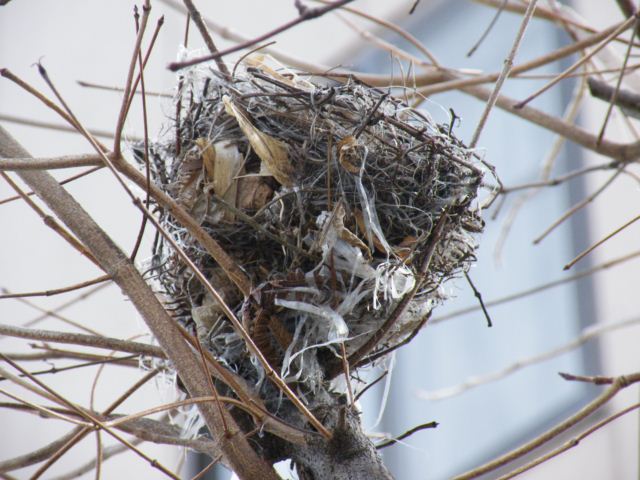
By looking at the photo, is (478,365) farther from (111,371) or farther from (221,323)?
(221,323)

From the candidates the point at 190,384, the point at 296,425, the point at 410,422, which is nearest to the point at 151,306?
the point at 190,384

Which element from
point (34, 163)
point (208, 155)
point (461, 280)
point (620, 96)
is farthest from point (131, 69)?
point (461, 280)

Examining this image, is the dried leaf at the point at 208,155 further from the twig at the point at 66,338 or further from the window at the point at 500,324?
the window at the point at 500,324

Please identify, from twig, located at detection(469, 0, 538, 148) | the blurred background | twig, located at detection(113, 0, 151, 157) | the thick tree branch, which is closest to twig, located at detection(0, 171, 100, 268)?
the thick tree branch

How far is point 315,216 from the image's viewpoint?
38.2 inches

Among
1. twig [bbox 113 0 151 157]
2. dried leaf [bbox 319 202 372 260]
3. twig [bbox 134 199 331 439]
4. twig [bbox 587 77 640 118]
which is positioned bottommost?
twig [bbox 134 199 331 439]

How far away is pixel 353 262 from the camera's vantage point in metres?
0.93

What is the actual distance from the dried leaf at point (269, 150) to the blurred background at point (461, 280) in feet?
4.43

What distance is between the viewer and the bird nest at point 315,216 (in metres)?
0.94

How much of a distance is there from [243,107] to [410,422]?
7.13 feet

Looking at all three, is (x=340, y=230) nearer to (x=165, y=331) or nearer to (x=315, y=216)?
(x=315, y=216)

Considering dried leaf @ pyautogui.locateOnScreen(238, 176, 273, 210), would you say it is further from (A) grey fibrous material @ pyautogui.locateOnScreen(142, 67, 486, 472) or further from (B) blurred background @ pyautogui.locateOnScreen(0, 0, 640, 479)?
(B) blurred background @ pyautogui.locateOnScreen(0, 0, 640, 479)

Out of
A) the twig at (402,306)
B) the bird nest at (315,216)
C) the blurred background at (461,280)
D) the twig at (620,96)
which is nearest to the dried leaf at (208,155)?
the bird nest at (315,216)

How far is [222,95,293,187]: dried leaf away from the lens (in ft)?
3.17
